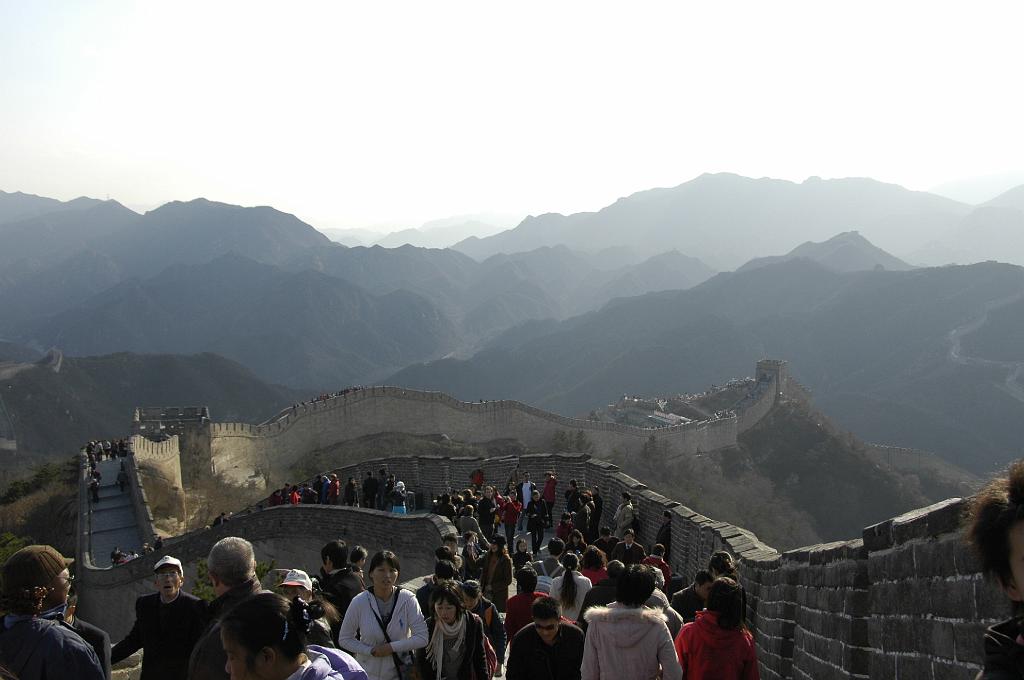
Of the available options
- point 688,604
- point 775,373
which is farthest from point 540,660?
point 775,373

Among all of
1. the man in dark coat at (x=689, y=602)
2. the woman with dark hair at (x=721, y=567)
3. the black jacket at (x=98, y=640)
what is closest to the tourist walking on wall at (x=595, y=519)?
the man in dark coat at (x=689, y=602)

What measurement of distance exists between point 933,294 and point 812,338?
12867 millimetres

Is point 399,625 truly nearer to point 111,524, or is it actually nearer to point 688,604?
point 688,604

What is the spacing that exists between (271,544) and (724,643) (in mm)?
14977

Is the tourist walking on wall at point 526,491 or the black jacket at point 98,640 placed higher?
the black jacket at point 98,640

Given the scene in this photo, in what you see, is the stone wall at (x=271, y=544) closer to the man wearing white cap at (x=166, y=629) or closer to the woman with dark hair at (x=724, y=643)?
the man wearing white cap at (x=166, y=629)

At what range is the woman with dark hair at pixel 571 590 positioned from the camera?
6320mm

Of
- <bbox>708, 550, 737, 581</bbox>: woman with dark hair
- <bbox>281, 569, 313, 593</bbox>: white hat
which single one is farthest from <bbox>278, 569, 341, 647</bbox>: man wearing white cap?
<bbox>708, 550, 737, 581</bbox>: woman with dark hair

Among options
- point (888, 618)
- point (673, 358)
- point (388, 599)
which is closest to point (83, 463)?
point (388, 599)

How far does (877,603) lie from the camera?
431 centimetres

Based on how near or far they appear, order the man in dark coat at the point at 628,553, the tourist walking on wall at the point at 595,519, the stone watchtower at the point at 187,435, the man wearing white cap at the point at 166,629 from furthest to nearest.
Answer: the stone watchtower at the point at 187,435 → the tourist walking on wall at the point at 595,519 → the man in dark coat at the point at 628,553 → the man wearing white cap at the point at 166,629

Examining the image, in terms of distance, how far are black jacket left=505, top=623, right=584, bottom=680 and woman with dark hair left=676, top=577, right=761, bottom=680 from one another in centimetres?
61

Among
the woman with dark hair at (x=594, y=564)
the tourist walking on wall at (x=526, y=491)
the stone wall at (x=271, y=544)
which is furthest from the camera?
the stone wall at (x=271, y=544)

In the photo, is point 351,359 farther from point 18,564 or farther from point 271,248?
point 18,564
